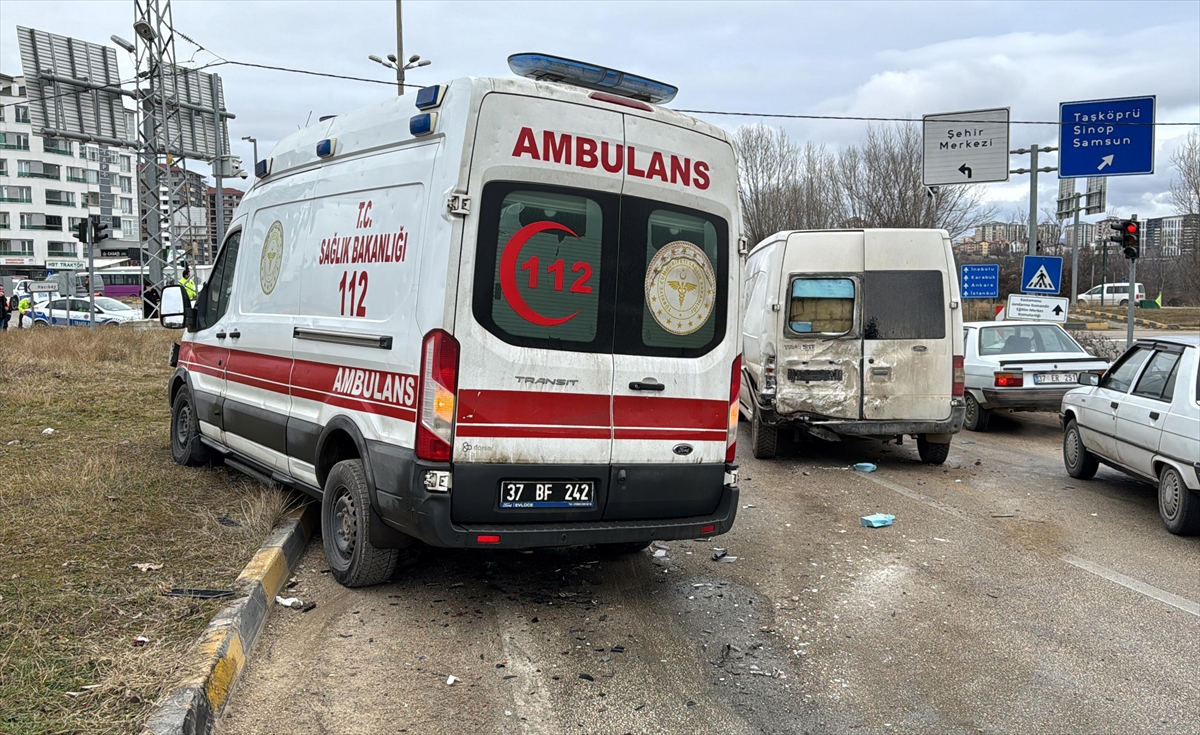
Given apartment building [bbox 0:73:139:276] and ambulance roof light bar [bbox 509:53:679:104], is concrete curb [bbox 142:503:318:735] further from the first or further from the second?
apartment building [bbox 0:73:139:276]

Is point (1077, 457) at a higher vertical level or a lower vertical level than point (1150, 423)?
lower

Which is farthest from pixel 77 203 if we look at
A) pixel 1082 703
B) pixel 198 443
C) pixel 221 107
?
pixel 1082 703

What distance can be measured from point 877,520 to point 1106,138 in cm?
1506

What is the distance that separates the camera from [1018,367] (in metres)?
12.4

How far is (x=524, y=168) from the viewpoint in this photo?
15.6 feet

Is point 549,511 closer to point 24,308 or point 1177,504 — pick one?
point 1177,504

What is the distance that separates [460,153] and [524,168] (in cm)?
33

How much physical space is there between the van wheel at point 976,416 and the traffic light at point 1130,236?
5516 mm

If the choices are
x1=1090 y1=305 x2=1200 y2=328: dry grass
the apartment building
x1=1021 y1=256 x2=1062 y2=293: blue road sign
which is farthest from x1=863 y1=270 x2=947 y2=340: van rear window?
the apartment building

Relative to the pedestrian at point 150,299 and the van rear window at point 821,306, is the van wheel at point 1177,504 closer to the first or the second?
the van rear window at point 821,306

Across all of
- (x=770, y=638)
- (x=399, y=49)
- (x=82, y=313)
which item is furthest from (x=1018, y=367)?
(x=82, y=313)

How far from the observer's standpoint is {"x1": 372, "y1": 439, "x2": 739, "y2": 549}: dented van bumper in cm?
468

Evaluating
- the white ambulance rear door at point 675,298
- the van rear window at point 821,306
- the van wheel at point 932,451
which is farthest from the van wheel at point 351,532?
the van wheel at point 932,451

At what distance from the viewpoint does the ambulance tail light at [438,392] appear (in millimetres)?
4590
